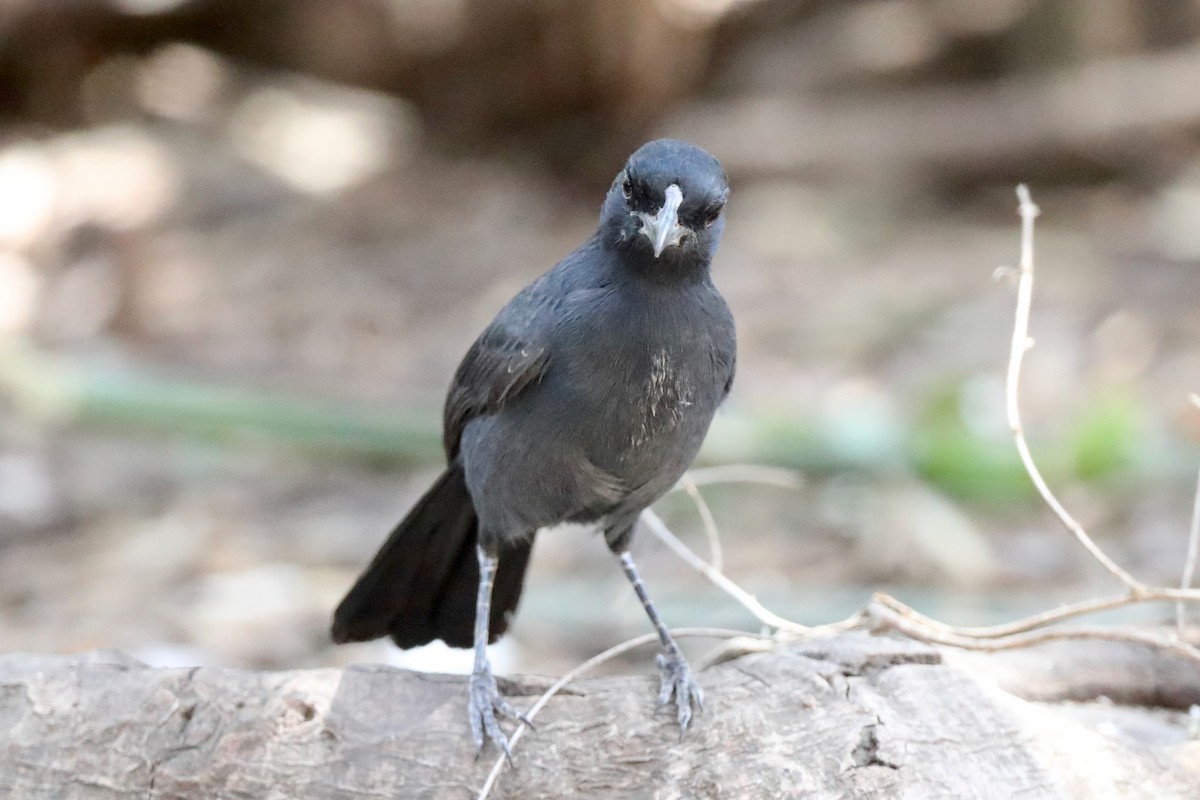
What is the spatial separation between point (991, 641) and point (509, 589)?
5.30 ft

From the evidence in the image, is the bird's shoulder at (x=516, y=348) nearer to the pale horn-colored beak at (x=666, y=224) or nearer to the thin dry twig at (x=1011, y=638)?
the pale horn-colored beak at (x=666, y=224)

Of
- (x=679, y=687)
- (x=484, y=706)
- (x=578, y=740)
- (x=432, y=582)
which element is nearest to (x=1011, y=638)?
(x=679, y=687)

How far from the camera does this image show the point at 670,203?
11.8 ft

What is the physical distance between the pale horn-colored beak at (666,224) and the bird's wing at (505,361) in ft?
→ 1.42

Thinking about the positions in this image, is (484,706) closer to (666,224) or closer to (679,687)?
(679,687)

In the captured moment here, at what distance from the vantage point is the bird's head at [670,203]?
12.0 ft

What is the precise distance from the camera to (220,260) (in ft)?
33.8

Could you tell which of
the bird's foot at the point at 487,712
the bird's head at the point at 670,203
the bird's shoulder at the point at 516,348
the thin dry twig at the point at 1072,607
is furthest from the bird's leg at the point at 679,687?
the bird's head at the point at 670,203

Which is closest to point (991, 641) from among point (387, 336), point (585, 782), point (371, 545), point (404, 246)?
point (585, 782)

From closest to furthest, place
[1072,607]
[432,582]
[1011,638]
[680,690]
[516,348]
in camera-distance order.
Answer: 1. [680,690]
2. [1072,607]
3. [516,348]
4. [1011,638]
5. [432,582]

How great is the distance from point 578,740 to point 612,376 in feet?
3.29

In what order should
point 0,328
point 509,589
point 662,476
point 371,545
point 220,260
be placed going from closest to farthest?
point 662,476 → point 509,589 → point 371,545 → point 0,328 → point 220,260

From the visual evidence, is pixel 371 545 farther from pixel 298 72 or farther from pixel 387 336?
pixel 298 72

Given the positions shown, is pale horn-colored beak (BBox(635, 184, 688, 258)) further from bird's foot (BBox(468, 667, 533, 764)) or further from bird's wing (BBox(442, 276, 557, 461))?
bird's foot (BBox(468, 667, 533, 764))
